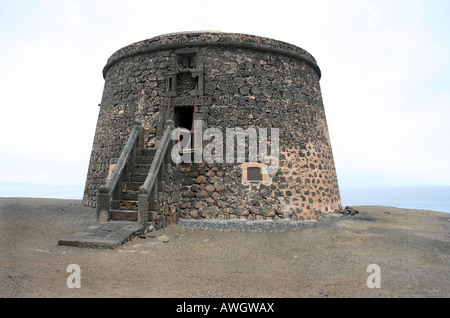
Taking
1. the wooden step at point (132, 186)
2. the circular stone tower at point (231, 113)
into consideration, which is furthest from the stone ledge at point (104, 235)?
the circular stone tower at point (231, 113)

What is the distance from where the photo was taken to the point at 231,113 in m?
9.45

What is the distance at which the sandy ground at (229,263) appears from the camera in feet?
13.6

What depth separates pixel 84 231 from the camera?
6.60 m

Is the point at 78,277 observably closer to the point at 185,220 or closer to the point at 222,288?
the point at 222,288

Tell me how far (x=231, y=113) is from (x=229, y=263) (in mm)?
5094

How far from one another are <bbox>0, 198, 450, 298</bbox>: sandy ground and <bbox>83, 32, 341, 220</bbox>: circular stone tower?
1282 mm

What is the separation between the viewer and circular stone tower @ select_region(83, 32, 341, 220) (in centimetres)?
916

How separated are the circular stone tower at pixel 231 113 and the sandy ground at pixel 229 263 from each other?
4.21ft

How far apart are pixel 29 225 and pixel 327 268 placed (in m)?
7.33

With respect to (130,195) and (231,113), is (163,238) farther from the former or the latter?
(231,113)

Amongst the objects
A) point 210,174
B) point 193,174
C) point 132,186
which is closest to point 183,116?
point 193,174

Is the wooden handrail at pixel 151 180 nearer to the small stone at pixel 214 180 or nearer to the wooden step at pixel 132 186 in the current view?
the wooden step at pixel 132 186

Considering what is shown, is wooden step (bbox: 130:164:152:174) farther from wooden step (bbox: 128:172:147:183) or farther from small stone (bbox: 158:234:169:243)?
small stone (bbox: 158:234:169:243)
